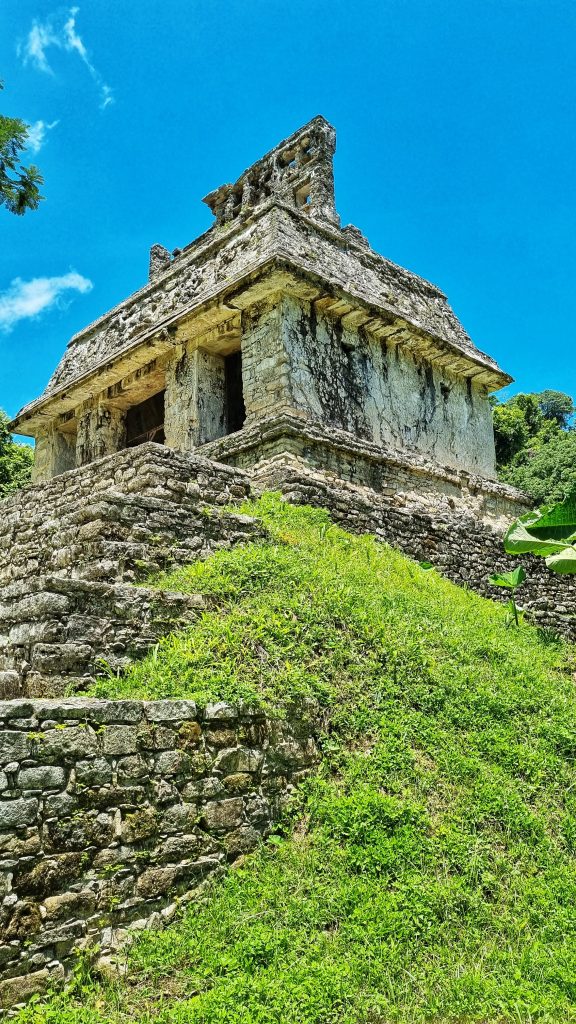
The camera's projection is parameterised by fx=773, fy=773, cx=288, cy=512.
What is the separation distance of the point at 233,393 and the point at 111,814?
29.2 ft

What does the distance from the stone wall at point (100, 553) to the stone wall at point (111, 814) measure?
0.93m

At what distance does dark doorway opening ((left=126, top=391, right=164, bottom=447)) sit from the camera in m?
13.7

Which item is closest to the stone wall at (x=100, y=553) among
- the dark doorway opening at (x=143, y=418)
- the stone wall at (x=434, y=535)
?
the stone wall at (x=434, y=535)

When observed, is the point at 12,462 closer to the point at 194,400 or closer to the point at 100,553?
the point at 194,400

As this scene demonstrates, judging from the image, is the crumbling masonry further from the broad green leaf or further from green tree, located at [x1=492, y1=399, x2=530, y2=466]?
green tree, located at [x1=492, y1=399, x2=530, y2=466]

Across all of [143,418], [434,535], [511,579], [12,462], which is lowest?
[511,579]

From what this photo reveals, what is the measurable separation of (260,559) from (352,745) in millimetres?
1834

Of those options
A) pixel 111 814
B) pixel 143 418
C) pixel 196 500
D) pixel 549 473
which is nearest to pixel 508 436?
pixel 549 473

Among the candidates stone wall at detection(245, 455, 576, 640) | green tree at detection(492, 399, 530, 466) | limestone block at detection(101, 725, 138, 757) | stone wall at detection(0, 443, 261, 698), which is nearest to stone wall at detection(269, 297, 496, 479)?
stone wall at detection(245, 455, 576, 640)

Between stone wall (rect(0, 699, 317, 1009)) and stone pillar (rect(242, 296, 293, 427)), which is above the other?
stone pillar (rect(242, 296, 293, 427))

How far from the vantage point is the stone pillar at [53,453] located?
13875 mm

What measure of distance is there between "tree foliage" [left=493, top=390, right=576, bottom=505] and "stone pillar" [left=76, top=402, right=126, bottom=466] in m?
7.40

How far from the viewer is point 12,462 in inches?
774

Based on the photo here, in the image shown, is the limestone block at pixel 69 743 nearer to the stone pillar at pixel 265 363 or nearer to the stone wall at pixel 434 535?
the stone wall at pixel 434 535
